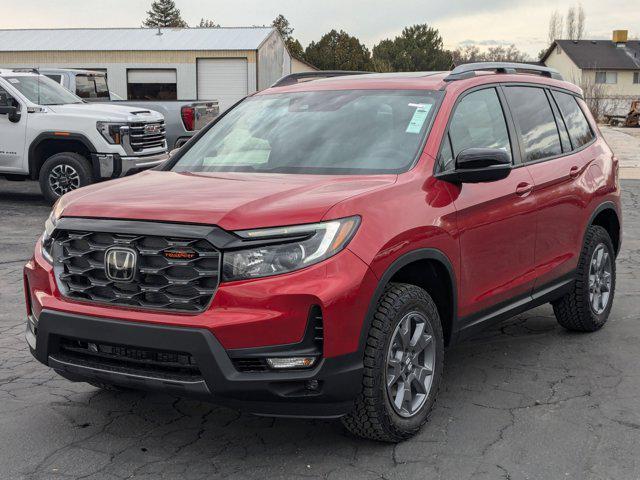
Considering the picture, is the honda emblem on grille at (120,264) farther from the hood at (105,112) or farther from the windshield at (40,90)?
the windshield at (40,90)

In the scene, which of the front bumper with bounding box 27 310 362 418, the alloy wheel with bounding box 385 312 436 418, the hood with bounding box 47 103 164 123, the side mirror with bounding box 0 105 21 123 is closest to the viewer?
the front bumper with bounding box 27 310 362 418

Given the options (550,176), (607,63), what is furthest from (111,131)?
(607,63)

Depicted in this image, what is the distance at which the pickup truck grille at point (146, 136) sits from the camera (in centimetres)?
1328

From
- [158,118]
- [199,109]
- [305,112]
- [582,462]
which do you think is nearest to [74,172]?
[158,118]

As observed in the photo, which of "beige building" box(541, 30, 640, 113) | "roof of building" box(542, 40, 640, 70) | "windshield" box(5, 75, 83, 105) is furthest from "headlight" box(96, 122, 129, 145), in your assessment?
"roof of building" box(542, 40, 640, 70)

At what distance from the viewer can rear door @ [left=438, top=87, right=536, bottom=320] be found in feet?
15.1

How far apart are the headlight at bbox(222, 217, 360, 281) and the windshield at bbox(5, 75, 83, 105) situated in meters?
10.8

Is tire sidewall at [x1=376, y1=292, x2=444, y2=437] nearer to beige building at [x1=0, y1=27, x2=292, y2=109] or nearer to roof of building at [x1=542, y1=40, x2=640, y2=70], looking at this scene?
beige building at [x1=0, y1=27, x2=292, y2=109]

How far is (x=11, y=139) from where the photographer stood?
13375 millimetres

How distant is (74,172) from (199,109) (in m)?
3.78

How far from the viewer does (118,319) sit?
12.2 feet

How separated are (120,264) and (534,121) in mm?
3018

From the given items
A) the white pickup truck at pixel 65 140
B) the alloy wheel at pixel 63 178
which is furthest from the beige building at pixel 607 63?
the alloy wheel at pixel 63 178

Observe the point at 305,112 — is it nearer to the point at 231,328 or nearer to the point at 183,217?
the point at 183,217
